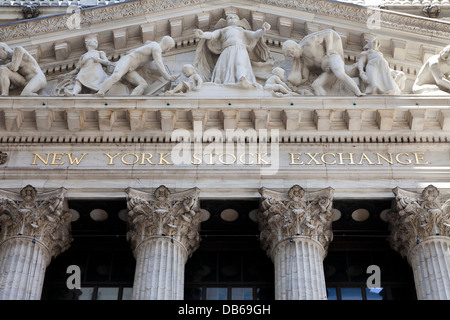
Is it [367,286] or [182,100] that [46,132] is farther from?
[367,286]

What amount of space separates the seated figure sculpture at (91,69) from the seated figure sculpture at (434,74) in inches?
359

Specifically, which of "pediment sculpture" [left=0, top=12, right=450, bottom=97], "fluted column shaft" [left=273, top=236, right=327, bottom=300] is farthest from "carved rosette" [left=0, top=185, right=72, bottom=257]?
"fluted column shaft" [left=273, top=236, right=327, bottom=300]

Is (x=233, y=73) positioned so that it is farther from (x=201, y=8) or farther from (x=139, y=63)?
(x=201, y=8)

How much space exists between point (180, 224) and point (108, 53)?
23.6 ft

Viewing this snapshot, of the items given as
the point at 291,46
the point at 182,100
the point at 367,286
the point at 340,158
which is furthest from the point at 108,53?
the point at 367,286

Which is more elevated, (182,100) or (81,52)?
(81,52)

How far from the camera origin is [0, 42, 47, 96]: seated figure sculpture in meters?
26.9

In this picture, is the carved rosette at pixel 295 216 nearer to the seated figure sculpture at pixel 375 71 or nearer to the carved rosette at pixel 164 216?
the carved rosette at pixel 164 216

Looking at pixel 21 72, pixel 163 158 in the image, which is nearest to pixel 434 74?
pixel 163 158

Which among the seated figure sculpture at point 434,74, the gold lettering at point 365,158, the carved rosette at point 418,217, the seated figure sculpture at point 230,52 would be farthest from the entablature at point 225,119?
the carved rosette at point 418,217

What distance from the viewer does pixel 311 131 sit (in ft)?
85.1

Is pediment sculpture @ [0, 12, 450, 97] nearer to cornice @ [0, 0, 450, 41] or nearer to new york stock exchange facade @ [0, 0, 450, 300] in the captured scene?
new york stock exchange facade @ [0, 0, 450, 300]

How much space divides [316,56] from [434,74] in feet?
11.3

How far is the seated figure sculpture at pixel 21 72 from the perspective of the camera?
26.9 m
